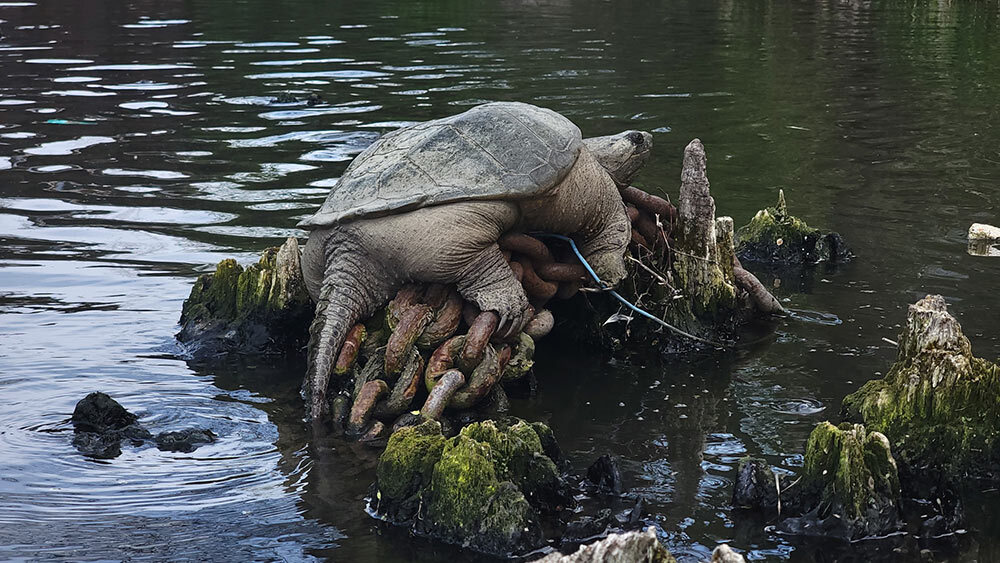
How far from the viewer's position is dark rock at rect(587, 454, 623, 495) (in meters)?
5.84

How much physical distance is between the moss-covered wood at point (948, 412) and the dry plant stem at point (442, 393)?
90.1 inches

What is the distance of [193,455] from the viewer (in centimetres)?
645

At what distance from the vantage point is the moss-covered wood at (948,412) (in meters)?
5.92

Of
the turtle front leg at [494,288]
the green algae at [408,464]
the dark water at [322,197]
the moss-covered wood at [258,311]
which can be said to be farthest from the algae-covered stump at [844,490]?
the moss-covered wood at [258,311]

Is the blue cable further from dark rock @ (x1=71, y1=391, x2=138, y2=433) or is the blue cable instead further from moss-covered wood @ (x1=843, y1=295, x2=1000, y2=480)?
dark rock @ (x1=71, y1=391, x2=138, y2=433)

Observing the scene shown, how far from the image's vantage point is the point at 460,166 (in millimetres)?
7199

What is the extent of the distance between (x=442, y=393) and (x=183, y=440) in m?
1.45

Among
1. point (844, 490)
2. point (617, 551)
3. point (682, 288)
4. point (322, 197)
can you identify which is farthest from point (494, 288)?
point (322, 197)

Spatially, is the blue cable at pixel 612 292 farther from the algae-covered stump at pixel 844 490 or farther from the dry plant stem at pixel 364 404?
the algae-covered stump at pixel 844 490

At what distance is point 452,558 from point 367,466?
1153 mm

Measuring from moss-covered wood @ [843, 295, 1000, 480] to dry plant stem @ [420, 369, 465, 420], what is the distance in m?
2.29

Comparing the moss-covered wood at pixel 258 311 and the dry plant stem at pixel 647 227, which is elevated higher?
the dry plant stem at pixel 647 227

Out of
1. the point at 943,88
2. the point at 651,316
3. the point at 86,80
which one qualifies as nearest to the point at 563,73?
the point at 943,88

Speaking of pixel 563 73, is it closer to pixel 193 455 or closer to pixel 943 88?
pixel 943 88
